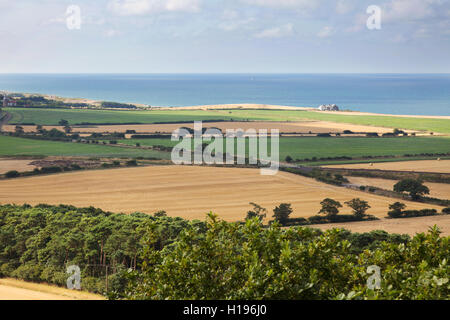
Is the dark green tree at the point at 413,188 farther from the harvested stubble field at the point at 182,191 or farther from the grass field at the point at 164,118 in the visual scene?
the grass field at the point at 164,118

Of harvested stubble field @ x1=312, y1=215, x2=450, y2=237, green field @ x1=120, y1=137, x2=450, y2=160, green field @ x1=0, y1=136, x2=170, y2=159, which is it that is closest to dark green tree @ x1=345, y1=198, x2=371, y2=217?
harvested stubble field @ x1=312, y1=215, x2=450, y2=237

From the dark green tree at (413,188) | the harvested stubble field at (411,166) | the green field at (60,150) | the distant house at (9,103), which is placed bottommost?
the dark green tree at (413,188)

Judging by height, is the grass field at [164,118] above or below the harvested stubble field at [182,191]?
above

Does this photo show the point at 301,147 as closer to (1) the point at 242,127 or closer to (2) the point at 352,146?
(2) the point at 352,146

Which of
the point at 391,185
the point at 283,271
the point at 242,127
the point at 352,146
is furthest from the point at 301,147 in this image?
the point at 283,271

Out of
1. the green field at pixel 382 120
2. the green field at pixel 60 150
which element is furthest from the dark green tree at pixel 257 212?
the green field at pixel 382 120

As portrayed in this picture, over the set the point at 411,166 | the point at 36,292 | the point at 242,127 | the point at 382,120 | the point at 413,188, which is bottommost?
the point at 36,292
